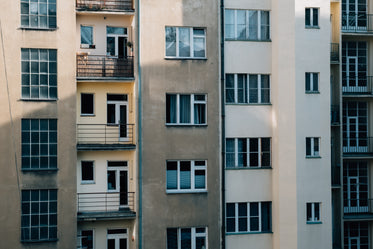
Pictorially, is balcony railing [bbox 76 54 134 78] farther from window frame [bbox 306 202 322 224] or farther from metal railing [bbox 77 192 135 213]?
window frame [bbox 306 202 322 224]

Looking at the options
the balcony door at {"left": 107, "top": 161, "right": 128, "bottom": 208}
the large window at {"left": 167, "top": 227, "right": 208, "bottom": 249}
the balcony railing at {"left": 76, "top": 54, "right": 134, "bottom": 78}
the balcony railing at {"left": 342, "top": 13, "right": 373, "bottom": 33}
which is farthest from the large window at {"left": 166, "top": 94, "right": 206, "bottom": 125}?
the balcony railing at {"left": 342, "top": 13, "right": 373, "bottom": 33}

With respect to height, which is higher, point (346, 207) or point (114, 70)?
point (114, 70)

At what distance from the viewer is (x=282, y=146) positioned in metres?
23.3

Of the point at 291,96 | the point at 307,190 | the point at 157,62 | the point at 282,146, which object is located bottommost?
the point at 307,190

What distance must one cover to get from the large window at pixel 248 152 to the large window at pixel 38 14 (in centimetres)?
918

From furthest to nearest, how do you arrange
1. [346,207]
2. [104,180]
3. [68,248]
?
1. [346,207]
2. [104,180]
3. [68,248]

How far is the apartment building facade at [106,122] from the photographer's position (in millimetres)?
23203

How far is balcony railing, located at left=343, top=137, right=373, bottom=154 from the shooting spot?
A: 85.5 ft

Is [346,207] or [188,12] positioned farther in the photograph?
[346,207]

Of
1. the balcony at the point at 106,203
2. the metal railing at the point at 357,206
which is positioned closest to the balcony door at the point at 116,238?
the balcony at the point at 106,203

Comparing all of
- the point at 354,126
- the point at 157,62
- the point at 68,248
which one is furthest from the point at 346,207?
the point at 68,248

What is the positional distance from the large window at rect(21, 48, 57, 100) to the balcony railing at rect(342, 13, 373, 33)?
13738mm

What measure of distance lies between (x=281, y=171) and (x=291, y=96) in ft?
10.7

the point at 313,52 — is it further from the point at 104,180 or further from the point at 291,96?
the point at 104,180
